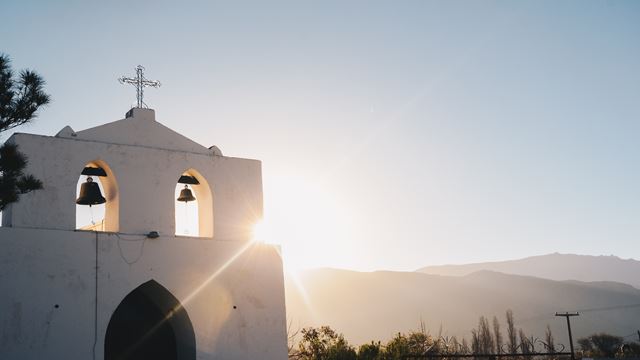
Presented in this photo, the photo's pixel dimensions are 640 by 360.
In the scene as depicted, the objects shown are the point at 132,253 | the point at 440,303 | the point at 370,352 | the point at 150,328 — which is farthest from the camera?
the point at 440,303

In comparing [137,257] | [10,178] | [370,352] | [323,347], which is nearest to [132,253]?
[137,257]

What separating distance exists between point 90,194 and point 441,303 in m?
114

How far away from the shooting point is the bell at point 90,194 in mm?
10953

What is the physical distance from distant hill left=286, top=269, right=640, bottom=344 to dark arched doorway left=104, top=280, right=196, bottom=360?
311 feet

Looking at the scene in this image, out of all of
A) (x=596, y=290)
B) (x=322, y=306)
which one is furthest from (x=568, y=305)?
(x=322, y=306)

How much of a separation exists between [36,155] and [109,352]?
347 centimetres

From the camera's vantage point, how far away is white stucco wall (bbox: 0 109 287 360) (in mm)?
9406

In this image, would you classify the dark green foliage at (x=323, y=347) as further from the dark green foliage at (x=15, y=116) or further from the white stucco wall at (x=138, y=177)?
the dark green foliage at (x=15, y=116)

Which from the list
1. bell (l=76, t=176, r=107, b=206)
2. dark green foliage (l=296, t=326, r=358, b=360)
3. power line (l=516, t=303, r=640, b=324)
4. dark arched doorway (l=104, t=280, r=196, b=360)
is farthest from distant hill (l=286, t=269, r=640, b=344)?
bell (l=76, t=176, r=107, b=206)

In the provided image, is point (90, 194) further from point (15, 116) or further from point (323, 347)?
point (323, 347)

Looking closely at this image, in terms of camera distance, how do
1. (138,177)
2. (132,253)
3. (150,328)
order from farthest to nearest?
(150,328)
(138,177)
(132,253)

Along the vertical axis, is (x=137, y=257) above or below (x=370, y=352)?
above

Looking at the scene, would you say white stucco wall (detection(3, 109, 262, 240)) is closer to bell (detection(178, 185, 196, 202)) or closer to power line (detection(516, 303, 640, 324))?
bell (detection(178, 185, 196, 202))

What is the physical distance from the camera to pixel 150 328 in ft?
36.5
